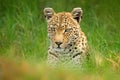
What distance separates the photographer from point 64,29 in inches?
414

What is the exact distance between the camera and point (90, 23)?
1364 cm

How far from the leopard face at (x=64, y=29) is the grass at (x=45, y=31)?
336 millimetres

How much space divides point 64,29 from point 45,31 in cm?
222

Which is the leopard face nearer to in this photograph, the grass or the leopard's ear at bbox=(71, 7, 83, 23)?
the leopard's ear at bbox=(71, 7, 83, 23)

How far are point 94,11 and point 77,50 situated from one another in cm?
424

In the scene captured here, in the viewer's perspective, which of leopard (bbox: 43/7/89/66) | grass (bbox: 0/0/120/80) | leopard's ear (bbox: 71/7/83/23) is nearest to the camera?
grass (bbox: 0/0/120/80)

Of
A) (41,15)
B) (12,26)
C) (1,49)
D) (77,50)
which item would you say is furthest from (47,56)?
(41,15)

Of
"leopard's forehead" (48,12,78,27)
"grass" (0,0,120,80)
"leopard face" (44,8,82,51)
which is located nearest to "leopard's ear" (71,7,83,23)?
"leopard face" (44,8,82,51)

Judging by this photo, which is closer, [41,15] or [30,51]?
[30,51]

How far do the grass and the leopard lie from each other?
178 millimetres

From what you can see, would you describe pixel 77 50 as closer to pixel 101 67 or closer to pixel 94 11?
pixel 101 67

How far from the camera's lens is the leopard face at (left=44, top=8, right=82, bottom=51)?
10.3 meters

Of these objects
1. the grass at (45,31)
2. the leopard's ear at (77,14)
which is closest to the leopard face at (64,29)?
the leopard's ear at (77,14)

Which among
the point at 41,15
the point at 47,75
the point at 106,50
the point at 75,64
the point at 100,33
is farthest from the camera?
the point at 41,15
